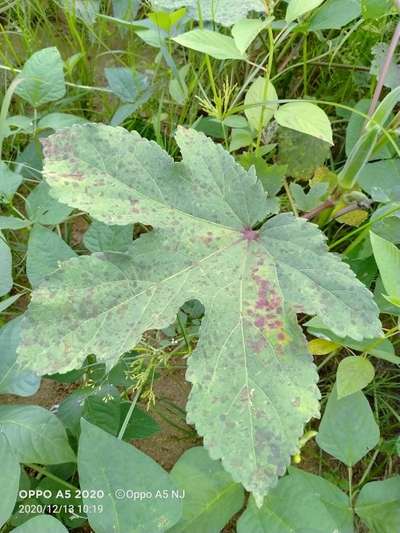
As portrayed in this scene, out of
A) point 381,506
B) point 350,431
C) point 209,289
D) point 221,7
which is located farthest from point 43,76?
point 381,506

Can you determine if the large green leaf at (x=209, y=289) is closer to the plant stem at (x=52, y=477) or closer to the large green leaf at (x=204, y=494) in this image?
the large green leaf at (x=204, y=494)

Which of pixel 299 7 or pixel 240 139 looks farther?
pixel 240 139

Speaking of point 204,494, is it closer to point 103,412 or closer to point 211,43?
point 103,412

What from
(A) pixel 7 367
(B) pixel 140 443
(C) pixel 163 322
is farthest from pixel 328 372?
(A) pixel 7 367

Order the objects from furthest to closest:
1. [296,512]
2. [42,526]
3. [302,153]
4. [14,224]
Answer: [302,153], [14,224], [296,512], [42,526]

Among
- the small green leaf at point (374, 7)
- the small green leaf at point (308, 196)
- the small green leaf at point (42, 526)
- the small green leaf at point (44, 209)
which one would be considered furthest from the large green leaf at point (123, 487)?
the small green leaf at point (374, 7)
